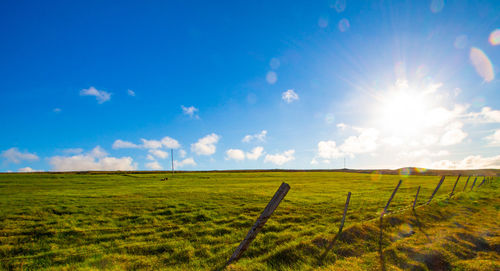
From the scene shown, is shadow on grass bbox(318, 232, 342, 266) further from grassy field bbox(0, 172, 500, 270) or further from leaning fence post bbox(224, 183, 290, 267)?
leaning fence post bbox(224, 183, 290, 267)

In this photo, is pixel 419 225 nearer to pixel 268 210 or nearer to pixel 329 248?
pixel 329 248

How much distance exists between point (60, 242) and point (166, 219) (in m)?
5.10

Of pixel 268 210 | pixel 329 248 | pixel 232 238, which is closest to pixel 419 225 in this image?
pixel 329 248

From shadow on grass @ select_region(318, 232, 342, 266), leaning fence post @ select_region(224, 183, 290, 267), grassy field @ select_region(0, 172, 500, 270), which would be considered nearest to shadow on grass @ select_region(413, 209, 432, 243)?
grassy field @ select_region(0, 172, 500, 270)

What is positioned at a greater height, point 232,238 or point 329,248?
point 329,248

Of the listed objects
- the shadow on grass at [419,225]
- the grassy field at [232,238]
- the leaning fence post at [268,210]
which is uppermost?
the leaning fence post at [268,210]

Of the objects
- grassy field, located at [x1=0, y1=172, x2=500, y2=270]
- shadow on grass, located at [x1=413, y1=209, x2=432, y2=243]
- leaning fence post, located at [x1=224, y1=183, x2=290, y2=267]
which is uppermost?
leaning fence post, located at [x1=224, y1=183, x2=290, y2=267]

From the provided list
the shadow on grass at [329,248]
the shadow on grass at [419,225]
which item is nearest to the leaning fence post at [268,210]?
the shadow on grass at [329,248]

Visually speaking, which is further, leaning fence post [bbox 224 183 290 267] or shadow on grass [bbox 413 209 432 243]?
shadow on grass [bbox 413 209 432 243]

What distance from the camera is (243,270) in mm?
6367

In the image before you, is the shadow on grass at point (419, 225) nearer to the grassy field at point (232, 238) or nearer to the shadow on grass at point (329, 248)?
the grassy field at point (232, 238)

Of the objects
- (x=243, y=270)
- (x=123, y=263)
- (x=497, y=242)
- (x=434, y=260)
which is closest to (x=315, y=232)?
(x=434, y=260)

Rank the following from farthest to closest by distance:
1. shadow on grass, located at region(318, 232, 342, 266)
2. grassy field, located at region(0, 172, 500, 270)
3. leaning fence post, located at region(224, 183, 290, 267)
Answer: grassy field, located at region(0, 172, 500, 270)
shadow on grass, located at region(318, 232, 342, 266)
leaning fence post, located at region(224, 183, 290, 267)

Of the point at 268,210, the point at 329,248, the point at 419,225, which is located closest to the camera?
the point at 268,210
